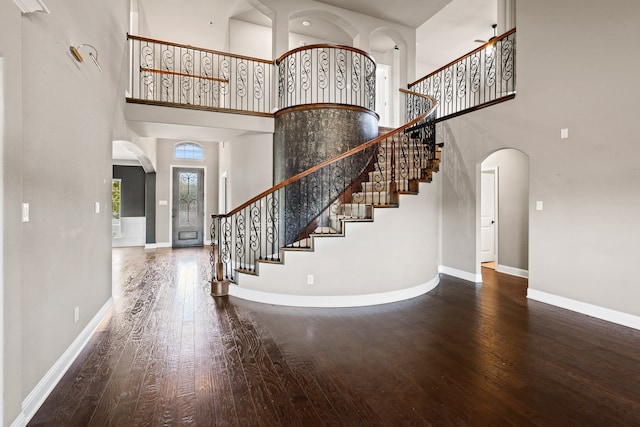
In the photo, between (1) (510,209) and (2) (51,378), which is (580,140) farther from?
(2) (51,378)

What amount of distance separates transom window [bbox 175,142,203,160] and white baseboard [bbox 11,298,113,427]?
7.83 meters

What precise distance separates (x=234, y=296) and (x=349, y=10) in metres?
6.23

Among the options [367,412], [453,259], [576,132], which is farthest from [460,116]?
[367,412]

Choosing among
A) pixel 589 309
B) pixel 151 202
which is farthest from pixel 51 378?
pixel 151 202

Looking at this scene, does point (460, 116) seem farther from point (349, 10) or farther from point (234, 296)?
point (234, 296)

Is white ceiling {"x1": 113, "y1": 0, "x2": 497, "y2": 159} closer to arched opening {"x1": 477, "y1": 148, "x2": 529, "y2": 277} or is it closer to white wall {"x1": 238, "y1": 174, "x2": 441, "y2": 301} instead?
arched opening {"x1": 477, "y1": 148, "x2": 529, "y2": 277}

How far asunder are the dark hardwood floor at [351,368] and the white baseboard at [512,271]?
6.01 feet

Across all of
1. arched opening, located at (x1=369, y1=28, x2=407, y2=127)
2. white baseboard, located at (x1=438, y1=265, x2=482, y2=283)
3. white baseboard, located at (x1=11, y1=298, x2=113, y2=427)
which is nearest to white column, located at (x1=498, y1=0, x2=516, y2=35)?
arched opening, located at (x1=369, y1=28, x2=407, y2=127)

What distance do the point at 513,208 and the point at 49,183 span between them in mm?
6762

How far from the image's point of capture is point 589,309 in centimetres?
373

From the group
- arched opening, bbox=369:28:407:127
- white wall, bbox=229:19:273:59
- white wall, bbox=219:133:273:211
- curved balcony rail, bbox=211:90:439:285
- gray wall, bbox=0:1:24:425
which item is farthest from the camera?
arched opening, bbox=369:28:407:127

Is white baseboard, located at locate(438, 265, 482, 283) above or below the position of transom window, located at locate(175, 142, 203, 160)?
below

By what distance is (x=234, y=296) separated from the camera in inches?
175

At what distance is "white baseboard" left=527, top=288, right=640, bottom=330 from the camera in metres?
3.39
